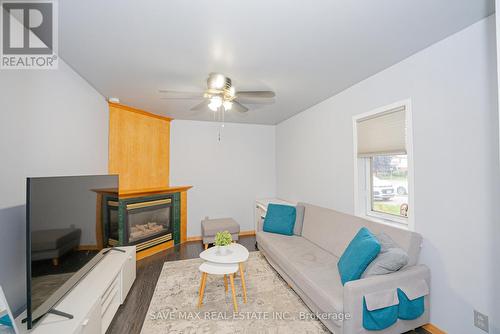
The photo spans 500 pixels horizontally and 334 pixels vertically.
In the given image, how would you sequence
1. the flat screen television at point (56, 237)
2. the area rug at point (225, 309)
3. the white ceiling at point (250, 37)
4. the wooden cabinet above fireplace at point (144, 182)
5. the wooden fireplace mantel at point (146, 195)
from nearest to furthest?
the flat screen television at point (56, 237), the white ceiling at point (250, 37), the area rug at point (225, 309), the wooden fireplace mantel at point (146, 195), the wooden cabinet above fireplace at point (144, 182)

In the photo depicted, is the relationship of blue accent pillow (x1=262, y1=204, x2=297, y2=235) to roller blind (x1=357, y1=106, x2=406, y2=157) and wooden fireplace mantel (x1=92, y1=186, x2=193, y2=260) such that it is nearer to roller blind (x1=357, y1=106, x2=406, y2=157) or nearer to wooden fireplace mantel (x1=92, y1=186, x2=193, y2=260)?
roller blind (x1=357, y1=106, x2=406, y2=157)

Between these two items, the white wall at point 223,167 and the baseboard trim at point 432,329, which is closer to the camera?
the baseboard trim at point 432,329

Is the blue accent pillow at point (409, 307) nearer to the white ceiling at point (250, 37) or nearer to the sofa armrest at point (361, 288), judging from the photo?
the sofa armrest at point (361, 288)

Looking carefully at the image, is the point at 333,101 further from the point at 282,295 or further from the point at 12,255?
the point at 12,255

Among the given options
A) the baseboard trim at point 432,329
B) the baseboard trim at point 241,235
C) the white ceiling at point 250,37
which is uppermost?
the white ceiling at point 250,37

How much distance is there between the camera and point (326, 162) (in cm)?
320

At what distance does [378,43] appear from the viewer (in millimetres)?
1773

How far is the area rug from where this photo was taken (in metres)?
1.91

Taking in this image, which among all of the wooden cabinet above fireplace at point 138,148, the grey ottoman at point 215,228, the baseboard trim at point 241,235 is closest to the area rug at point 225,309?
the grey ottoman at point 215,228

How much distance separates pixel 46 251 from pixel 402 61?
3403mm

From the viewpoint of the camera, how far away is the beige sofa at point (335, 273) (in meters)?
1.59

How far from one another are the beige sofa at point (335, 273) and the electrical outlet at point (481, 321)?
0.95 ft

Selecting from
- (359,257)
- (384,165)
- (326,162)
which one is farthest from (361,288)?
(326,162)

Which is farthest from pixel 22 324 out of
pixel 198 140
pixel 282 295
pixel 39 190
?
pixel 198 140
